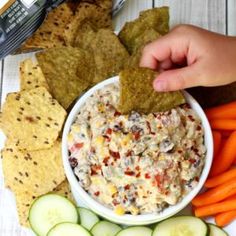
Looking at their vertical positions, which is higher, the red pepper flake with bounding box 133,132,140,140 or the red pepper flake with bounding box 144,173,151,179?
the red pepper flake with bounding box 133,132,140,140

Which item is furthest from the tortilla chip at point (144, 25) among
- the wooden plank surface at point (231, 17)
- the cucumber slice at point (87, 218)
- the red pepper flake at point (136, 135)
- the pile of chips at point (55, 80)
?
the cucumber slice at point (87, 218)

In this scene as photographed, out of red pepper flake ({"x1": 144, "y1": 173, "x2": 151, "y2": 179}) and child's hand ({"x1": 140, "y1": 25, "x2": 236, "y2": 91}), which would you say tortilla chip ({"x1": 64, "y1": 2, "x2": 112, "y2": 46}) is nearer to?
child's hand ({"x1": 140, "y1": 25, "x2": 236, "y2": 91})

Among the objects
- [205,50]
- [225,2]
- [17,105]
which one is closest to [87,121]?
[17,105]

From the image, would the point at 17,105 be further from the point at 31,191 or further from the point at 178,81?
the point at 178,81

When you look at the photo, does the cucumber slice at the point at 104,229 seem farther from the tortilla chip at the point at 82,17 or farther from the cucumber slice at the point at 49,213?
the tortilla chip at the point at 82,17

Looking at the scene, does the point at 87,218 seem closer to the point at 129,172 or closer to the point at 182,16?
the point at 129,172

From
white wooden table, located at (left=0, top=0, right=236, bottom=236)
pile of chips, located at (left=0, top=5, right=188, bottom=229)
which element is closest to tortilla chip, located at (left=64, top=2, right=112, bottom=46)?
pile of chips, located at (left=0, top=5, right=188, bottom=229)

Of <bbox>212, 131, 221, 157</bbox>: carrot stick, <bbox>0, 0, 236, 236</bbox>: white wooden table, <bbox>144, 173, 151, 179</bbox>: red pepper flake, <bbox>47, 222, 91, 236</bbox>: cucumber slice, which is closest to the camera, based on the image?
<bbox>144, 173, 151, 179</bbox>: red pepper flake
